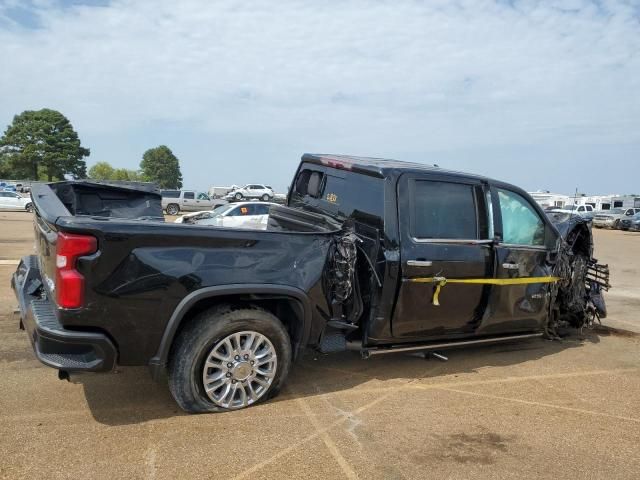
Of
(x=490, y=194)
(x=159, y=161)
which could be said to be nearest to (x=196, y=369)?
(x=490, y=194)

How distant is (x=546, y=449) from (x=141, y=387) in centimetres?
298

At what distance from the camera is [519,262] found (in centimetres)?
519

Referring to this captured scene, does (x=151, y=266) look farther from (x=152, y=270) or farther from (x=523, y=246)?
(x=523, y=246)

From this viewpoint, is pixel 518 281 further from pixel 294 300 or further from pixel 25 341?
pixel 25 341

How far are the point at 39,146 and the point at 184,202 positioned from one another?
49.4 m

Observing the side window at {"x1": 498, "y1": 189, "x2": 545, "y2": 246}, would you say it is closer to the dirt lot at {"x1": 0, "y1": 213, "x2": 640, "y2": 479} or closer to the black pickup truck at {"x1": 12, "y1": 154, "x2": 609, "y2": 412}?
the black pickup truck at {"x1": 12, "y1": 154, "x2": 609, "y2": 412}

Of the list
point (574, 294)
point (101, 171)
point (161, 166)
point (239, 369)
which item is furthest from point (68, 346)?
point (161, 166)

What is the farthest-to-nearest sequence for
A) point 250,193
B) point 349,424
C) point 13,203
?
point 250,193
point 13,203
point 349,424

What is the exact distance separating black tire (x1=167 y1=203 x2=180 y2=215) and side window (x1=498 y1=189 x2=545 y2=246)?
111 ft

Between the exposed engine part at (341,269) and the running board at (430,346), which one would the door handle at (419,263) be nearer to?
the exposed engine part at (341,269)

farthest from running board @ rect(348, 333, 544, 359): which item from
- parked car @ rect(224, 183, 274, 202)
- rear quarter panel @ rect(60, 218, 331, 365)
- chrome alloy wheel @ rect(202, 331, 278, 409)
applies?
parked car @ rect(224, 183, 274, 202)

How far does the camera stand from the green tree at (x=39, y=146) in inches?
2968

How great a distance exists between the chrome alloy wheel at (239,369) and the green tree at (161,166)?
108 metres

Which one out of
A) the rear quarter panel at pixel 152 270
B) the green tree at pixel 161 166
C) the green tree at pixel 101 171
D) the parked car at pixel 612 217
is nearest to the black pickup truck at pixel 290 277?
the rear quarter panel at pixel 152 270
